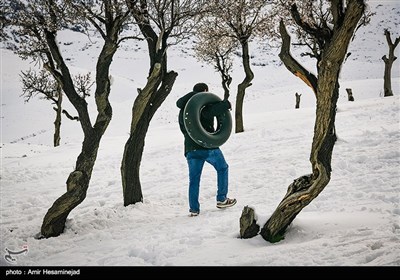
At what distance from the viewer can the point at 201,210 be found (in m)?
5.80

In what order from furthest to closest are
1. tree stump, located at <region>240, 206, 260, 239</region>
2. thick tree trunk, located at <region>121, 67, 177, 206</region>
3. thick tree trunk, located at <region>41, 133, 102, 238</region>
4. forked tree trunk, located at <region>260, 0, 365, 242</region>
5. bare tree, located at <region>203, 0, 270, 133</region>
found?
1. bare tree, located at <region>203, 0, 270, 133</region>
2. thick tree trunk, located at <region>121, 67, 177, 206</region>
3. thick tree trunk, located at <region>41, 133, 102, 238</region>
4. tree stump, located at <region>240, 206, 260, 239</region>
5. forked tree trunk, located at <region>260, 0, 365, 242</region>

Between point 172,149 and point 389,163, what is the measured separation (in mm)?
8104

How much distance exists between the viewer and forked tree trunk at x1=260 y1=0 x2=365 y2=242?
317 centimetres

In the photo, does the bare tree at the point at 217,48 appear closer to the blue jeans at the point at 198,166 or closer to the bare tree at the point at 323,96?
the blue jeans at the point at 198,166

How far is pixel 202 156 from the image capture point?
5.23 m

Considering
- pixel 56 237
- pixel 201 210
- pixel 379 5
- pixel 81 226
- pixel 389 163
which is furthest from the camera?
pixel 379 5

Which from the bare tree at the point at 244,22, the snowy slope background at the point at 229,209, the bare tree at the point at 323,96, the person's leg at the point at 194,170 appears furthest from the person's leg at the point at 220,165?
the bare tree at the point at 244,22

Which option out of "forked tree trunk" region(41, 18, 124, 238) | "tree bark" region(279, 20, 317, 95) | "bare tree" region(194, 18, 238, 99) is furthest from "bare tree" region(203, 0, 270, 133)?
"tree bark" region(279, 20, 317, 95)

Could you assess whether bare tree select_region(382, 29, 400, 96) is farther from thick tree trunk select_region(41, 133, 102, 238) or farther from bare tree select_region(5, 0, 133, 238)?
thick tree trunk select_region(41, 133, 102, 238)

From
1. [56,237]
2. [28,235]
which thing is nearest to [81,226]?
[56,237]

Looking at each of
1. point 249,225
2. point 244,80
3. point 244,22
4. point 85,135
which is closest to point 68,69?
point 85,135

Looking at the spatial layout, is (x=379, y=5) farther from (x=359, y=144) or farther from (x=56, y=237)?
(x=56, y=237)

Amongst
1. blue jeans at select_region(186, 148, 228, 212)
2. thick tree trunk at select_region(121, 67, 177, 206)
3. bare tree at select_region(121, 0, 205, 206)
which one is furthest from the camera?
thick tree trunk at select_region(121, 67, 177, 206)

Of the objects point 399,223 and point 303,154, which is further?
point 303,154
